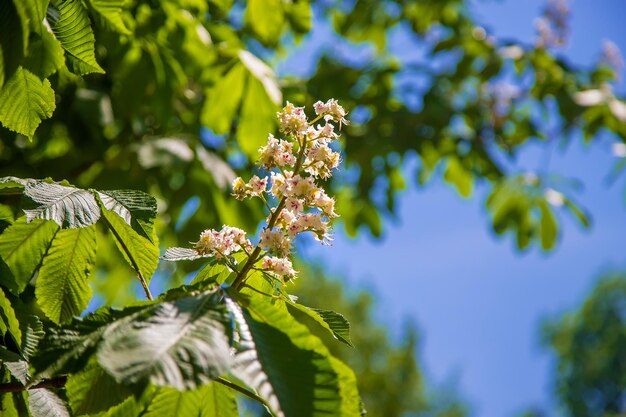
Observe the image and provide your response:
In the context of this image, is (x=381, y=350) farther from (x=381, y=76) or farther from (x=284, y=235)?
(x=284, y=235)

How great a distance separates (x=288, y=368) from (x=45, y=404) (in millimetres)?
463

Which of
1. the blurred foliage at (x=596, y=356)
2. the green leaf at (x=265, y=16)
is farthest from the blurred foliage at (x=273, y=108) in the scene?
the blurred foliage at (x=596, y=356)

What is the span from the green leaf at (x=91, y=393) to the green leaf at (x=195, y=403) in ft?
0.14

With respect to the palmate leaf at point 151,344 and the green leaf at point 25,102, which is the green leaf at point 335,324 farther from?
the green leaf at point 25,102

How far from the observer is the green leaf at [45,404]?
100 cm

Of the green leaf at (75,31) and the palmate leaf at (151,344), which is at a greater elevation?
the green leaf at (75,31)

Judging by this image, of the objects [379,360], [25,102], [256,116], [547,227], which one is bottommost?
[25,102]

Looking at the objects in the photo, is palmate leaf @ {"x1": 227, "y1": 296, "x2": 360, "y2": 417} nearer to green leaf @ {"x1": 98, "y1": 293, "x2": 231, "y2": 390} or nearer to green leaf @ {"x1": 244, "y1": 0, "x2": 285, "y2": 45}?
green leaf @ {"x1": 98, "y1": 293, "x2": 231, "y2": 390}

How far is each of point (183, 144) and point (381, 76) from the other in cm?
116

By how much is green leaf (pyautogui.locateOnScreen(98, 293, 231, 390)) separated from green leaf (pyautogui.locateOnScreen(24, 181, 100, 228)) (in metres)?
0.18

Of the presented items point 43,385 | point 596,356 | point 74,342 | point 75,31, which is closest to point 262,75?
point 75,31

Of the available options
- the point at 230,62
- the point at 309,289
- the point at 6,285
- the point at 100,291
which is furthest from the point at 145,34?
the point at 309,289

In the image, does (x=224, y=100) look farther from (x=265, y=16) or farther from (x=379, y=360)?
(x=379, y=360)

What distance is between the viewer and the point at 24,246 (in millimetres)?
1068
